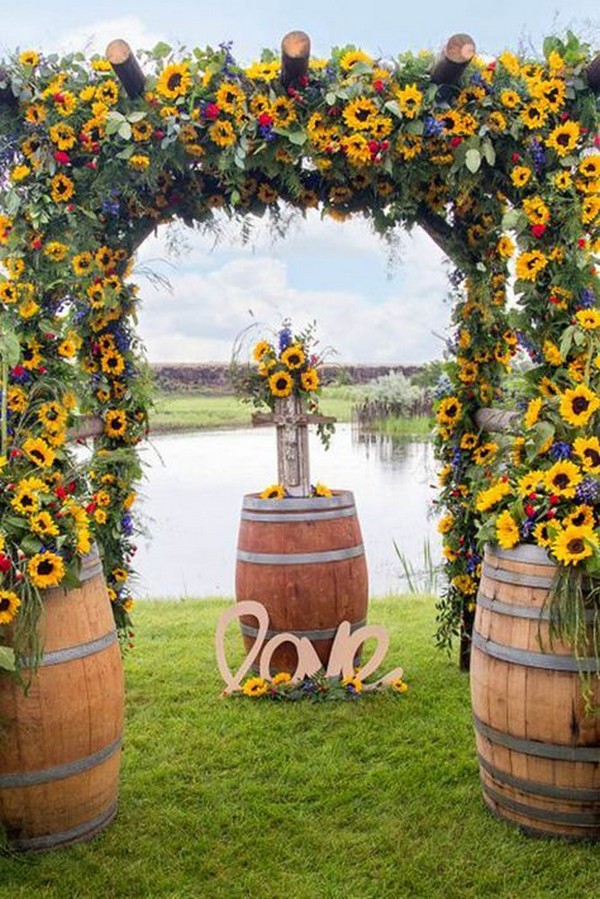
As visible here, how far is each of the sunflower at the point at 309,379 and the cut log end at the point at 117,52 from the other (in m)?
1.57

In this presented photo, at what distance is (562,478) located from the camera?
8.54 feet

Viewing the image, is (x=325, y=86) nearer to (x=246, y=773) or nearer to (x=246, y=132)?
(x=246, y=132)

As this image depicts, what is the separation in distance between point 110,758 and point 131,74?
8.08 ft

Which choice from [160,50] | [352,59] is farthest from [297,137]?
[160,50]

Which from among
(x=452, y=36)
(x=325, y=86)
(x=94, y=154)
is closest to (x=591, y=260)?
(x=452, y=36)

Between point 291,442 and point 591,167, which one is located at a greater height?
point 591,167

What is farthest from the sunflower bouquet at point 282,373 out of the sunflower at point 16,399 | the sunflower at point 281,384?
the sunflower at point 16,399

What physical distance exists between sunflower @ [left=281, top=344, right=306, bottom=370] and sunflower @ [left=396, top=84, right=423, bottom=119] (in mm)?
1216

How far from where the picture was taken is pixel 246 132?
351 cm

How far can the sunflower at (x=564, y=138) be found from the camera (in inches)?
130

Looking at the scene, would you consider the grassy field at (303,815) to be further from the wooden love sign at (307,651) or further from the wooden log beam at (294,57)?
the wooden log beam at (294,57)

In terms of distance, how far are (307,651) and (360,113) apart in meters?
2.22

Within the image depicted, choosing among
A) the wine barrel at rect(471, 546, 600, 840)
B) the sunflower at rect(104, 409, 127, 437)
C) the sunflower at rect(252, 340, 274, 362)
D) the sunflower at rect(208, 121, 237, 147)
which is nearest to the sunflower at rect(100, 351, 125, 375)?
the sunflower at rect(104, 409, 127, 437)

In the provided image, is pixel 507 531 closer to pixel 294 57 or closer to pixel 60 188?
pixel 294 57
